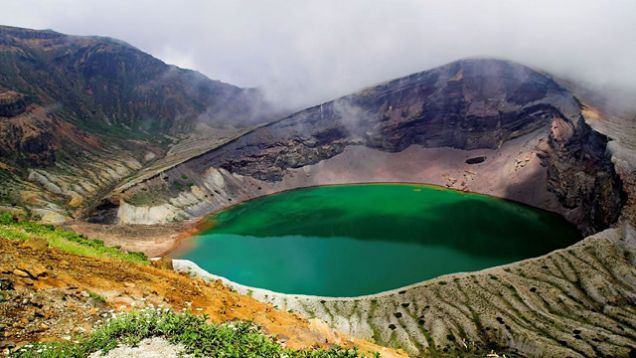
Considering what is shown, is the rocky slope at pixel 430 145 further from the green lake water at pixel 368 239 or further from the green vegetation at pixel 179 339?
the green vegetation at pixel 179 339

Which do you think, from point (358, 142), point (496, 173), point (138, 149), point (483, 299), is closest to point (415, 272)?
point (483, 299)

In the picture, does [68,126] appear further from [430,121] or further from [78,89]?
[430,121]

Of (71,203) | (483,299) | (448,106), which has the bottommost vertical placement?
(71,203)

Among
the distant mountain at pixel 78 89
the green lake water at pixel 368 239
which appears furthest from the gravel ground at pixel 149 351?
the distant mountain at pixel 78 89

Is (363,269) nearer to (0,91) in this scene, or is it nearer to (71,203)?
(71,203)

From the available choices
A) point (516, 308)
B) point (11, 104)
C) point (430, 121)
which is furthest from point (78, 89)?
point (516, 308)

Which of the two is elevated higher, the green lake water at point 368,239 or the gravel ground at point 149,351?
the gravel ground at point 149,351

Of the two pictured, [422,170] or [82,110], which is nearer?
[422,170]

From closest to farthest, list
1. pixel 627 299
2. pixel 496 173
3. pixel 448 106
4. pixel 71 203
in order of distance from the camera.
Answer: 1. pixel 627 299
2. pixel 71 203
3. pixel 496 173
4. pixel 448 106
